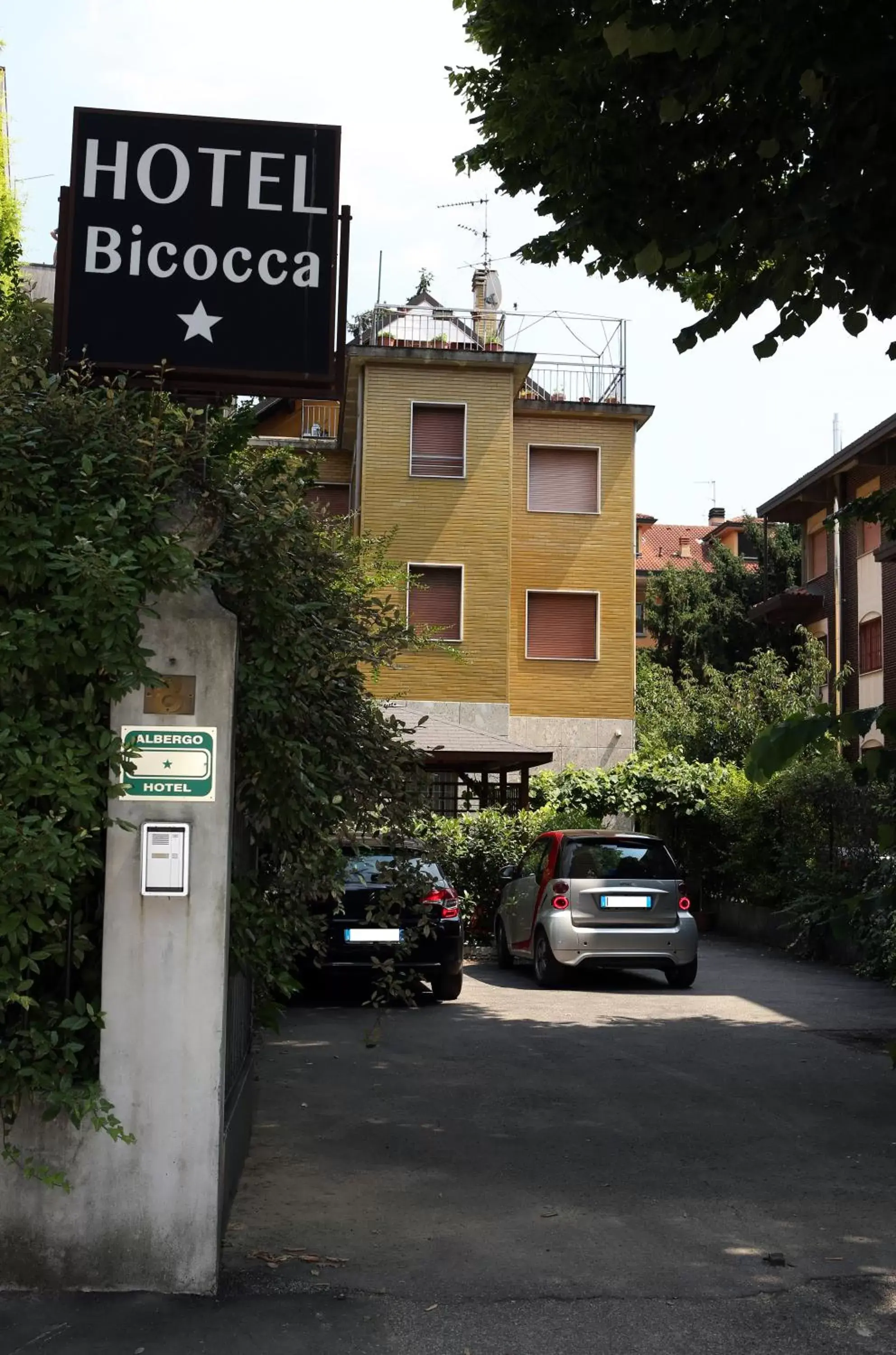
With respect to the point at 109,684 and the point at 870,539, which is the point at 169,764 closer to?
the point at 109,684

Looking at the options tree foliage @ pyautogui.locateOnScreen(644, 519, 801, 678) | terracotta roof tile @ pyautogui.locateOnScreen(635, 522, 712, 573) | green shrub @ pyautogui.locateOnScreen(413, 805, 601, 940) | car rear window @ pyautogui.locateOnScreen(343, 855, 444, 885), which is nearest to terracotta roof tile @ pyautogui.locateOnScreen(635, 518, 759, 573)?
terracotta roof tile @ pyautogui.locateOnScreen(635, 522, 712, 573)

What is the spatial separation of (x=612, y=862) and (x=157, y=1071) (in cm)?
1109

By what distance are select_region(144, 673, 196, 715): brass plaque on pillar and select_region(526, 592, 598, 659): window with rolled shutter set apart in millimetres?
27565

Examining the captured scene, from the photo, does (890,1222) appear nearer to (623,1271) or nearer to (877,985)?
(623,1271)

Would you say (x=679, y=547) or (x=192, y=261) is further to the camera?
(x=679, y=547)

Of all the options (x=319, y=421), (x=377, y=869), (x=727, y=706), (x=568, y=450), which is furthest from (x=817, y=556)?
(x=377, y=869)

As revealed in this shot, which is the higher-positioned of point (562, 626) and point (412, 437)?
point (412, 437)

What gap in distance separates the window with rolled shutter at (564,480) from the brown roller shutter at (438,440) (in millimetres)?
2283

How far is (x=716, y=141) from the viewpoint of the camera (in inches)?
309

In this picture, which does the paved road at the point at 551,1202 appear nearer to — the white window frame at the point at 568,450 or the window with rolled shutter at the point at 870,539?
the white window frame at the point at 568,450

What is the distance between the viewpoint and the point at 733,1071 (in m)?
10.2

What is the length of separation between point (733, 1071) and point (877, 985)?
6569 mm

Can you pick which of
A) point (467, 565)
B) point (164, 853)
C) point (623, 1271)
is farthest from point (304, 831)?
point (467, 565)

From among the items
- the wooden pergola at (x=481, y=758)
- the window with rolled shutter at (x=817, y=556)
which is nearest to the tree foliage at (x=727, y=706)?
the window with rolled shutter at (x=817, y=556)
